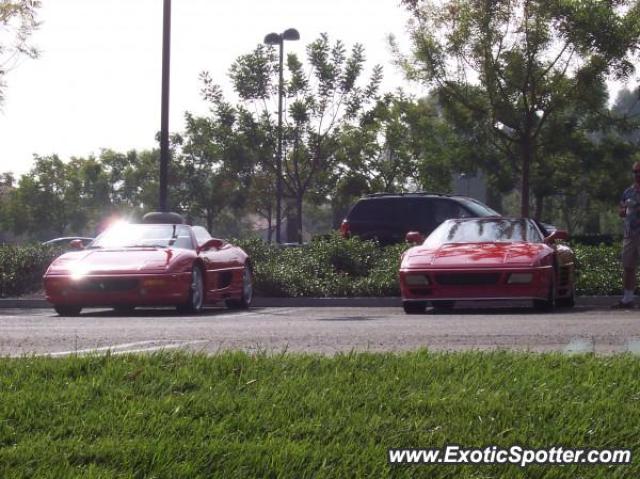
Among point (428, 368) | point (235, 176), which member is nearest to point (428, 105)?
point (235, 176)

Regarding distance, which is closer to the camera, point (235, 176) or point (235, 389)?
point (235, 389)

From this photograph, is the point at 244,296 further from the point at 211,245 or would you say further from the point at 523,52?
the point at 523,52

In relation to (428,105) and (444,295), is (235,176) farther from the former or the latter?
(444,295)

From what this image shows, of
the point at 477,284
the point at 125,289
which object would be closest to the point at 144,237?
the point at 125,289

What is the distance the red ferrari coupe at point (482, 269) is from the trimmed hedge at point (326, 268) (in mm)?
4264

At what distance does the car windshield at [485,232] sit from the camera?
54.0 ft

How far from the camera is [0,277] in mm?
22906

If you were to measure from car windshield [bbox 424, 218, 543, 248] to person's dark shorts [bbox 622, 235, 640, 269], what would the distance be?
1077mm

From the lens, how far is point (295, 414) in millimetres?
5746

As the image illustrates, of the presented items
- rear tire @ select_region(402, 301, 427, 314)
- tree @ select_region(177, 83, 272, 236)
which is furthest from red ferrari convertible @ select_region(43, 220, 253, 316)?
tree @ select_region(177, 83, 272, 236)

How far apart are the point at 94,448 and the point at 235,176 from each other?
46.8 metres

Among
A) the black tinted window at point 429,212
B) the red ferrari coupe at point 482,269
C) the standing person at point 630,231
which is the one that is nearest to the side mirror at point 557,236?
the red ferrari coupe at point 482,269

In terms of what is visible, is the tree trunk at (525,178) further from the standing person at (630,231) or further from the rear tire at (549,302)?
the rear tire at (549,302)

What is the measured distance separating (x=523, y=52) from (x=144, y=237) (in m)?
17.3
